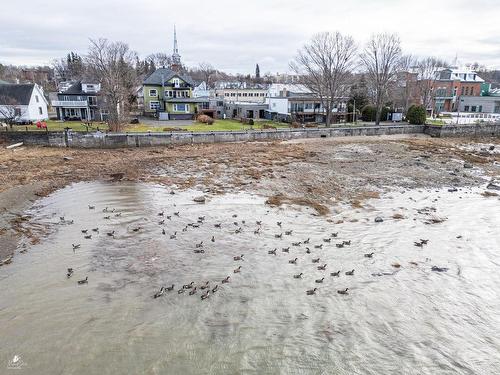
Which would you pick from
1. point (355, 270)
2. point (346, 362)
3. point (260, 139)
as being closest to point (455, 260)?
point (355, 270)

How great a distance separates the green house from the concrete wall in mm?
20867

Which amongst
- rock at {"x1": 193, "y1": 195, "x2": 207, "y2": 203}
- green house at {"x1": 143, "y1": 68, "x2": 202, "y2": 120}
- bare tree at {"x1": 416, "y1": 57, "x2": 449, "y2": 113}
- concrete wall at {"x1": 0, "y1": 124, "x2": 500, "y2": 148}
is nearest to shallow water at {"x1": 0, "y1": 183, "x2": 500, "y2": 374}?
rock at {"x1": 193, "y1": 195, "x2": 207, "y2": 203}

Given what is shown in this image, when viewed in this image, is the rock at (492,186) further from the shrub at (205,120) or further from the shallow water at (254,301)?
the shrub at (205,120)

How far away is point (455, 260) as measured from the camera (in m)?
13.1

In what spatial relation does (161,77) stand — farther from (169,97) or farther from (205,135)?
(205,135)

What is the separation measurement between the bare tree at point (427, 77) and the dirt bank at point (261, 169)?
96.6ft

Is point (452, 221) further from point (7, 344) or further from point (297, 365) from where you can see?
point (7, 344)

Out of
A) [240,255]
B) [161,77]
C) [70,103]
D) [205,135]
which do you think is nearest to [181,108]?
[161,77]

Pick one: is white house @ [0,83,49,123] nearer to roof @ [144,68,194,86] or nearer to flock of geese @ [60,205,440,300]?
roof @ [144,68,194,86]

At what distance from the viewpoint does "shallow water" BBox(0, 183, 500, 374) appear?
27.1ft

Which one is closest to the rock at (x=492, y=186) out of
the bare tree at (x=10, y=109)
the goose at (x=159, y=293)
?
the goose at (x=159, y=293)

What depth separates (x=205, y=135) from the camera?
38656mm

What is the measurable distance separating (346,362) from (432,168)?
24334 millimetres

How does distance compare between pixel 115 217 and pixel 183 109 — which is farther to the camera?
pixel 183 109
